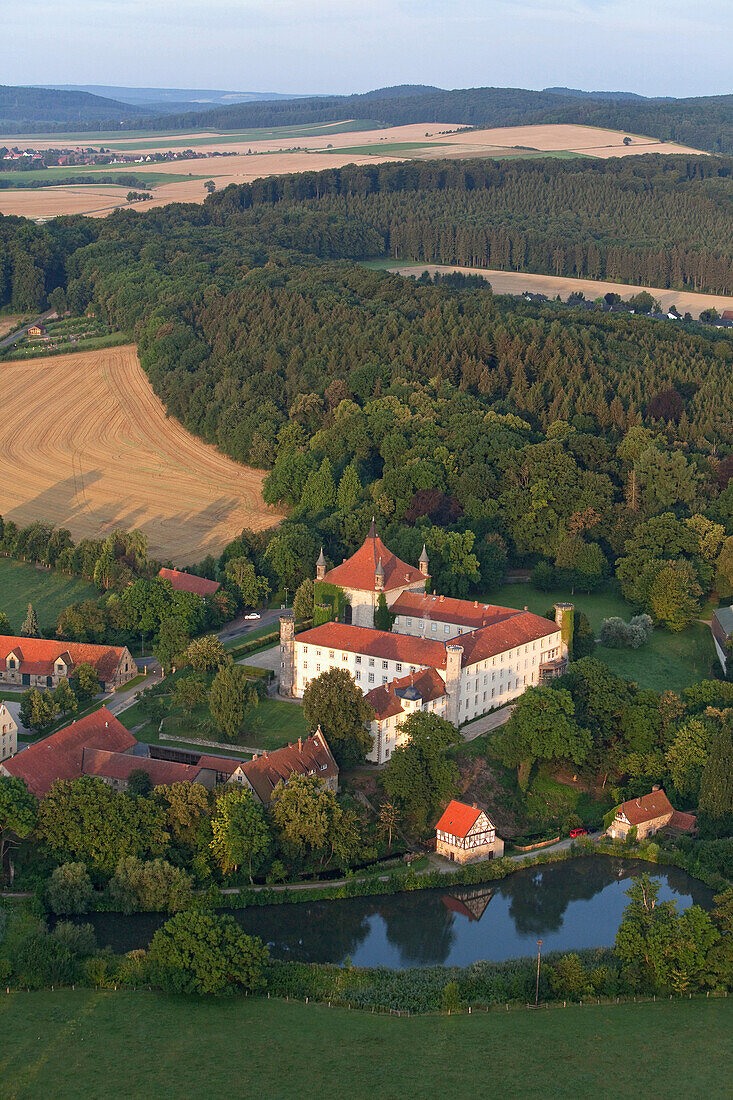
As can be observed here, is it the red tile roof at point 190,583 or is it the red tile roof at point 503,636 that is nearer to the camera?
the red tile roof at point 503,636

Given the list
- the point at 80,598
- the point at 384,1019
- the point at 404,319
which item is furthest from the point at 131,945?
the point at 404,319

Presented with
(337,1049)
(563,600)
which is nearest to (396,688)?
(563,600)

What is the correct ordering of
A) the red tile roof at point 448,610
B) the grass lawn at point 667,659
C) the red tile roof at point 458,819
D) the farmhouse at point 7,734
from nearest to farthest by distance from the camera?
the red tile roof at point 458,819 → the farmhouse at point 7,734 → the red tile roof at point 448,610 → the grass lawn at point 667,659

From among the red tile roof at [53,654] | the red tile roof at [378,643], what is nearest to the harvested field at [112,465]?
the red tile roof at [53,654]

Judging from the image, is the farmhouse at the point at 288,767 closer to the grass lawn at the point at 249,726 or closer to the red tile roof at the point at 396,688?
the grass lawn at the point at 249,726

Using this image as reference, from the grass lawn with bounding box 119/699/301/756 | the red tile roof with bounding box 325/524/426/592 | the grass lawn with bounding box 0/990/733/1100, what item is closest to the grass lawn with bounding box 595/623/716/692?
the red tile roof with bounding box 325/524/426/592

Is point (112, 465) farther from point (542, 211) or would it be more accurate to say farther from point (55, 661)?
point (542, 211)

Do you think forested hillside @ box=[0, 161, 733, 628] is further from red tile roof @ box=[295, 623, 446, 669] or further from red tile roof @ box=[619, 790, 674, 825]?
red tile roof @ box=[619, 790, 674, 825]
